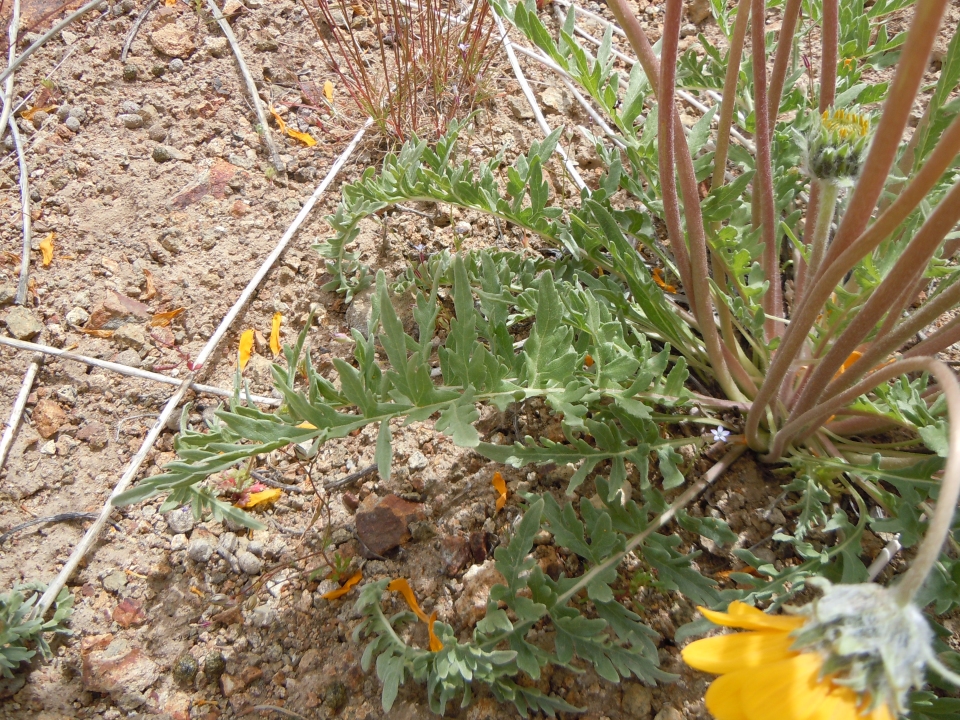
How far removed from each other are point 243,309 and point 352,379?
Result: 1.36 metres

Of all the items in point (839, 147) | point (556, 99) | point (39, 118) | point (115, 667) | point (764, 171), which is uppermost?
point (839, 147)

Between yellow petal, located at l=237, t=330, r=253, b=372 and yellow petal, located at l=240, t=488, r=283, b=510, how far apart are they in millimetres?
487

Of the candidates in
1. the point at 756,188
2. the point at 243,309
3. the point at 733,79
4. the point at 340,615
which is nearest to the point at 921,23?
the point at 733,79

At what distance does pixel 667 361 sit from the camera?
6.09 feet

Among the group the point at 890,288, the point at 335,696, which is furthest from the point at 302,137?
the point at 890,288

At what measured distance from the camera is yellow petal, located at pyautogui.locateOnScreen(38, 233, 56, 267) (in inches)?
106

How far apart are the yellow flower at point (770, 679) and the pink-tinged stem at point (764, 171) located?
915mm

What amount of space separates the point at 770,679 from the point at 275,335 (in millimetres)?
2015

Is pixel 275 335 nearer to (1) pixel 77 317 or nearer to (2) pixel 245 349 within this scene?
(2) pixel 245 349

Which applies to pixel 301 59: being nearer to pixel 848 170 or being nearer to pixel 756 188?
pixel 756 188

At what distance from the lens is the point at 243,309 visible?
258 cm

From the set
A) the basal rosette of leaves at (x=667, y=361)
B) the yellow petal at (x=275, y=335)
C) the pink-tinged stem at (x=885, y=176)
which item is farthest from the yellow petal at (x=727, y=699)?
the yellow petal at (x=275, y=335)

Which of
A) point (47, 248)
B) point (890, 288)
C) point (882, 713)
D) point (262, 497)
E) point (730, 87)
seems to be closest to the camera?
point (882, 713)

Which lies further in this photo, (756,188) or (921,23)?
(756,188)
